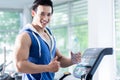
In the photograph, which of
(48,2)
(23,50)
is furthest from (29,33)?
(48,2)

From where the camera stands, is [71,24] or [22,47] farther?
[71,24]

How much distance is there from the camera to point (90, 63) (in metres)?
2.30

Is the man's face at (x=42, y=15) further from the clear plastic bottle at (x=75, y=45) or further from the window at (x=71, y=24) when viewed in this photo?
the clear plastic bottle at (x=75, y=45)

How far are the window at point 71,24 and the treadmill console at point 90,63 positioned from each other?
220cm

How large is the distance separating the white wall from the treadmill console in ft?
3.27

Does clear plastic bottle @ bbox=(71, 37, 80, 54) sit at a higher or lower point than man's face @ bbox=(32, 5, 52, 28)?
lower

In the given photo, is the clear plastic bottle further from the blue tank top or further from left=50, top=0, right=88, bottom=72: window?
the blue tank top

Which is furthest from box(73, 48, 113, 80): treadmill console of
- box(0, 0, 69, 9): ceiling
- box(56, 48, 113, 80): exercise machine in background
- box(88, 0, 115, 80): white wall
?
box(0, 0, 69, 9): ceiling

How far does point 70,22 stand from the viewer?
198 inches

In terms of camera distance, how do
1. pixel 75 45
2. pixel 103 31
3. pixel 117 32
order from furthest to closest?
pixel 75 45
pixel 117 32
pixel 103 31

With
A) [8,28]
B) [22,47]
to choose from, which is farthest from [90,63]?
[8,28]

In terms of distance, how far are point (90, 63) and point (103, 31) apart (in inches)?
49.0

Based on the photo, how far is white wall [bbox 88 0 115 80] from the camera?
343cm

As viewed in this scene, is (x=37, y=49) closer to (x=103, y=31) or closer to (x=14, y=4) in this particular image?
(x=103, y=31)
